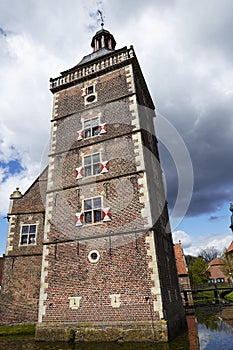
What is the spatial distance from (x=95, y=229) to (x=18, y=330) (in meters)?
5.91

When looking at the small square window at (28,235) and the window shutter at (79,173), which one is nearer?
the window shutter at (79,173)

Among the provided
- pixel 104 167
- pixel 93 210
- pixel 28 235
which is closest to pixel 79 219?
pixel 93 210

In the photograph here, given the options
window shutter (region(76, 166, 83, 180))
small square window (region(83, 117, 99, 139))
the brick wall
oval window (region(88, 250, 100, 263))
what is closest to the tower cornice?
small square window (region(83, 117, 99, 139))

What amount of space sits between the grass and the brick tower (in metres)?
1.62

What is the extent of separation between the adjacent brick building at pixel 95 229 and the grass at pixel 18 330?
1.31ft

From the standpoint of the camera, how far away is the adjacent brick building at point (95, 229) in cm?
945

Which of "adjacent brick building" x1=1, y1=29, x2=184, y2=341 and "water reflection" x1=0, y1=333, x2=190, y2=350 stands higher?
"adjacent brick building" x1=1, y1=29, x2=184, y2=341

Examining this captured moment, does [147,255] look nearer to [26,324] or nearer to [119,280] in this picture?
[119,280]

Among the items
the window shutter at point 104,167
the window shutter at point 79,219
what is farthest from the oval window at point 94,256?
the window shutter at point 104,167

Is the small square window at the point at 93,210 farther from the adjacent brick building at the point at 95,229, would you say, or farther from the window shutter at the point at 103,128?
the window shutter at the point at 103,128

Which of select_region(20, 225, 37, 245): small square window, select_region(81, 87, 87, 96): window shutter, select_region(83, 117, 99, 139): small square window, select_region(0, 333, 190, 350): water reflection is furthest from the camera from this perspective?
select_region(81, 87, 87, 96): window shutter

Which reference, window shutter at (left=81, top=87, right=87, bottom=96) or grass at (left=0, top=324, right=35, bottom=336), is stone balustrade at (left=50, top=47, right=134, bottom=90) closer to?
window shutter at (left=81, top=87, right=87, bottom=96)

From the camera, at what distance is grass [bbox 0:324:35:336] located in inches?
439

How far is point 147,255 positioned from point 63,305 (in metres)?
4.19
